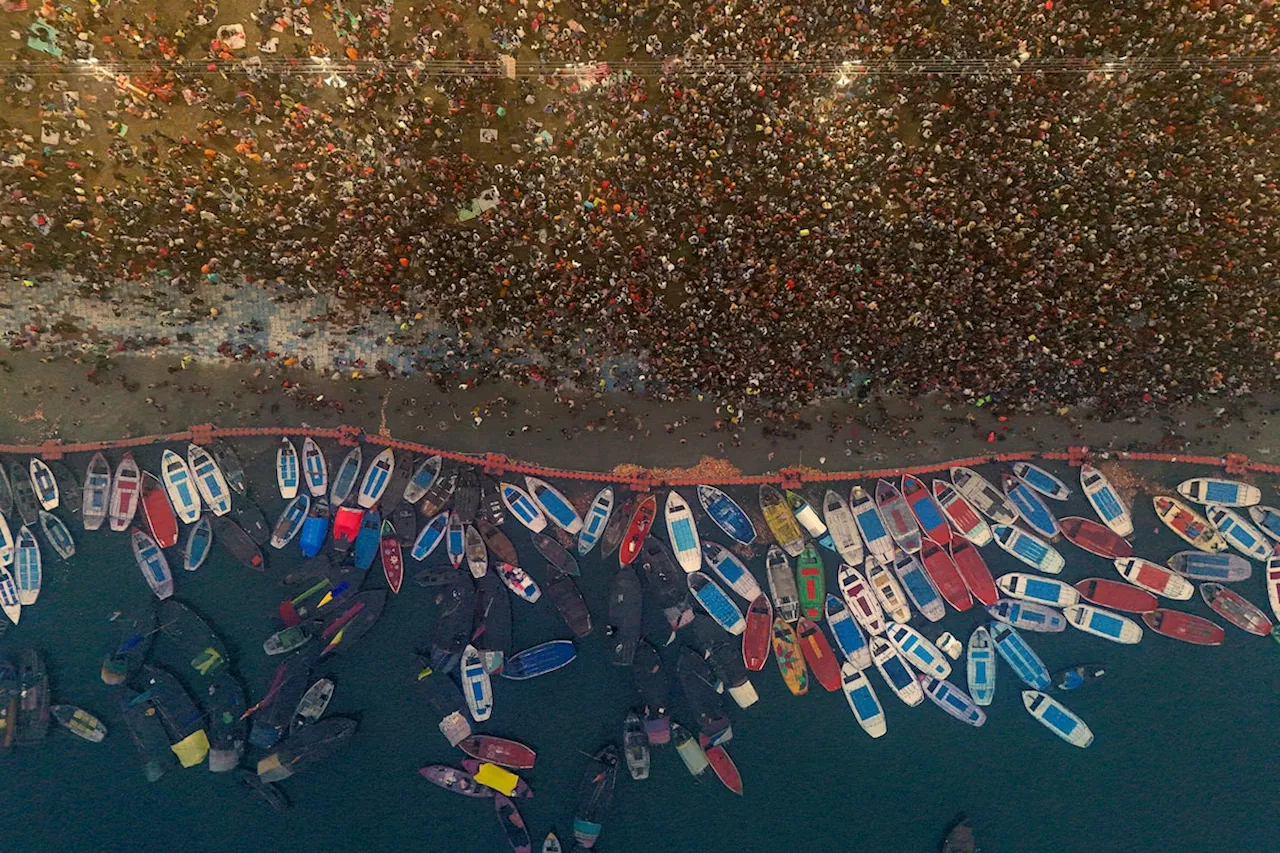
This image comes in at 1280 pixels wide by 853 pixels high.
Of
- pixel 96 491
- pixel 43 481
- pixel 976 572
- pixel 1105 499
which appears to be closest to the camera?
pixel 43 481

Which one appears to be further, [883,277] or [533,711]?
[533,711]

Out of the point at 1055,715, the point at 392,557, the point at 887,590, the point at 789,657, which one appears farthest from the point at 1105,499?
the point at 392,557

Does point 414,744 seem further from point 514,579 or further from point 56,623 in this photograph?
point 56,623

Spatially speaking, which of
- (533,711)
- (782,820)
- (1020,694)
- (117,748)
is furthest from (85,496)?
(1020,694)

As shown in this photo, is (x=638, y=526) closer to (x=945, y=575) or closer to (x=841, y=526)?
(x=841, y=526)

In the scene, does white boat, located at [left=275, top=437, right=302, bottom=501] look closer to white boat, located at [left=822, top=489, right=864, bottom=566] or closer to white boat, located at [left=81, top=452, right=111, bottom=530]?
white boat, located at [left=81, top=452, right=111, bottom=530]
